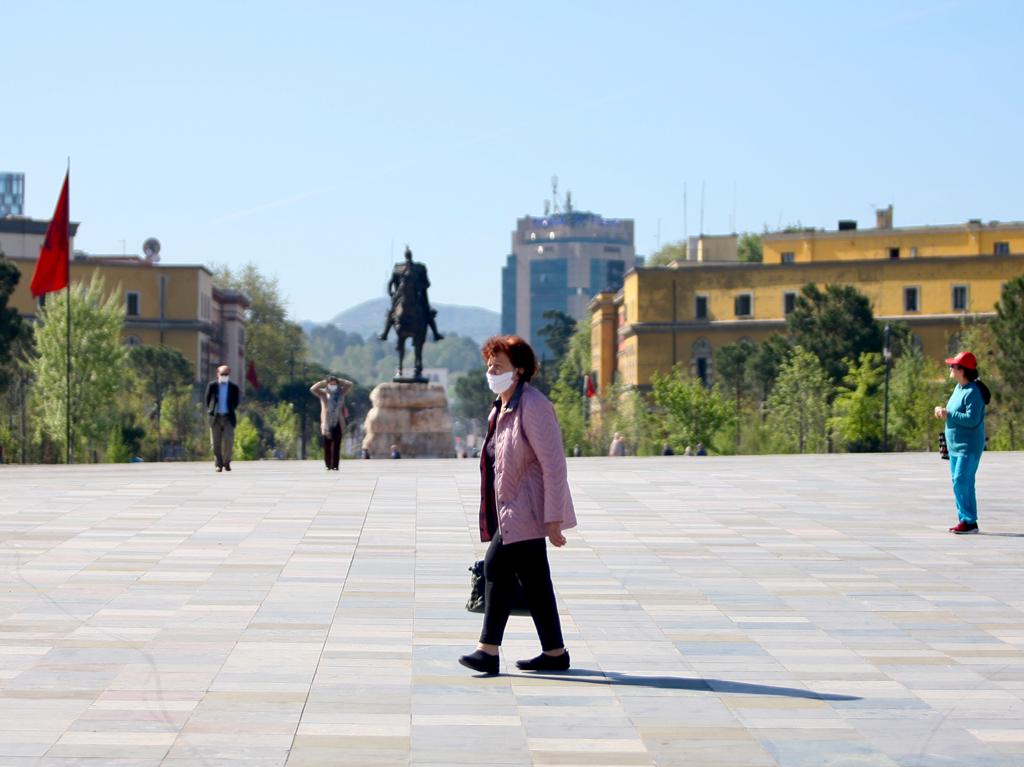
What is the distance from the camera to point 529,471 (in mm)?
9125

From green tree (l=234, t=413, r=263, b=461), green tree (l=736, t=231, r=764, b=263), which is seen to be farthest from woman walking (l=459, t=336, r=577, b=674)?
green tree (l=736, t=231, r=764, b=263)

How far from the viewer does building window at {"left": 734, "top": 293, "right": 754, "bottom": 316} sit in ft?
332

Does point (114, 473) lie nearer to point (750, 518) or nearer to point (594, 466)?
point (594, 466)

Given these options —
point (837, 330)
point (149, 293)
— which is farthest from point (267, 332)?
point (837, 330)

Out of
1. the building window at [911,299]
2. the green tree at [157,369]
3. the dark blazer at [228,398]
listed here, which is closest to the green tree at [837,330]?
the building window at [911,299]

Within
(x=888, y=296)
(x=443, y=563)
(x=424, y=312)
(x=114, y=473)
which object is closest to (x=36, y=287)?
(x=424, y=312)

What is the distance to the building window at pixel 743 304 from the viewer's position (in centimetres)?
10125

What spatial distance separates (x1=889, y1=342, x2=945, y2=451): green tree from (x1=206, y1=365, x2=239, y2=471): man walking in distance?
4782 cm

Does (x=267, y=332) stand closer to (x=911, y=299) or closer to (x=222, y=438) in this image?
(x=911, y=299)

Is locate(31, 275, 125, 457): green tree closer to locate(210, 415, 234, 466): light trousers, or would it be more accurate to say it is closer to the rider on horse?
the rider on horse

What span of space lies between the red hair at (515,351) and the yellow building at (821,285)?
289 feet

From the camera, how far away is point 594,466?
98.1 ft

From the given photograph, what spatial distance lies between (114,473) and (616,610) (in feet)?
55.7

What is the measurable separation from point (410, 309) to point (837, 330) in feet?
135
